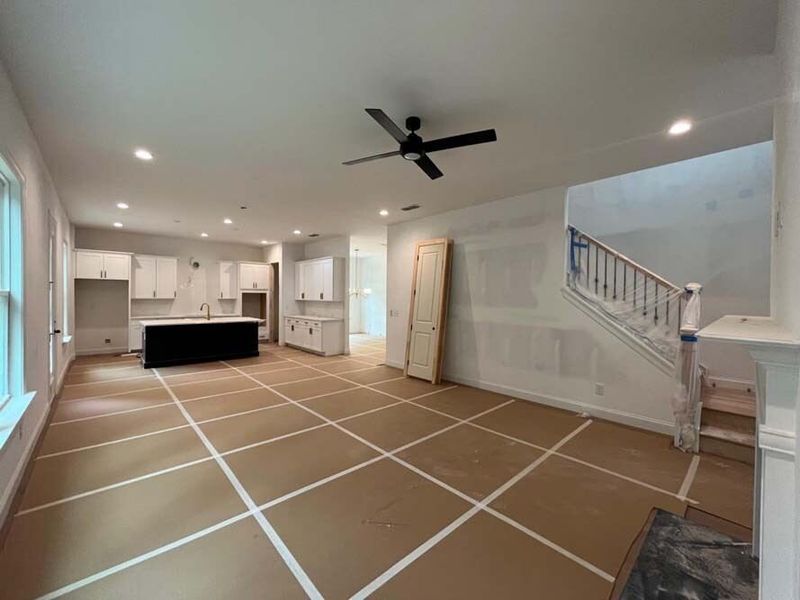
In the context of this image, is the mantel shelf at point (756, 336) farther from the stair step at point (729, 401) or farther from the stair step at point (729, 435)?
the stair step at point (729, 401)

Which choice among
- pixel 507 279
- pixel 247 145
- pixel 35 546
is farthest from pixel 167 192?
pixel 507 279

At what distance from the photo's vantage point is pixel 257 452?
2969 mm

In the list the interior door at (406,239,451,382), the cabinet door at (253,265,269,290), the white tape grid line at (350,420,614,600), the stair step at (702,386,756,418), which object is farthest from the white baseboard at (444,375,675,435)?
the cabinet door at (253,265,269,290)

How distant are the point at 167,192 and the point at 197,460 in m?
3.83

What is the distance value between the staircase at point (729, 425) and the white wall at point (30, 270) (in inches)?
214

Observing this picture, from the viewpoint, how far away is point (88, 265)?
6.95m

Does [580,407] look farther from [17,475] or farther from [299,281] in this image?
[299,281]

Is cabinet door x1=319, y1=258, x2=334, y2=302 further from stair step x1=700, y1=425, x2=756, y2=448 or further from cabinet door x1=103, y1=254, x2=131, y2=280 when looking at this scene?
stair step x1=700, y1=425, x2=756, y2=448

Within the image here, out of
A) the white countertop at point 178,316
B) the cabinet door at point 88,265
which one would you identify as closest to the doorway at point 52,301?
the cabinet door at point 88,265

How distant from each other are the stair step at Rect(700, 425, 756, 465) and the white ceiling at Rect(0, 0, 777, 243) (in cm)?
272

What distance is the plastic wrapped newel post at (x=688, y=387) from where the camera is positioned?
3139 mm

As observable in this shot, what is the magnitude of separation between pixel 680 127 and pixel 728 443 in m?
2.87

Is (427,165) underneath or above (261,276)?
above

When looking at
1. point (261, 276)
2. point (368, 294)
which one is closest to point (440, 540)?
point (261, 276)
